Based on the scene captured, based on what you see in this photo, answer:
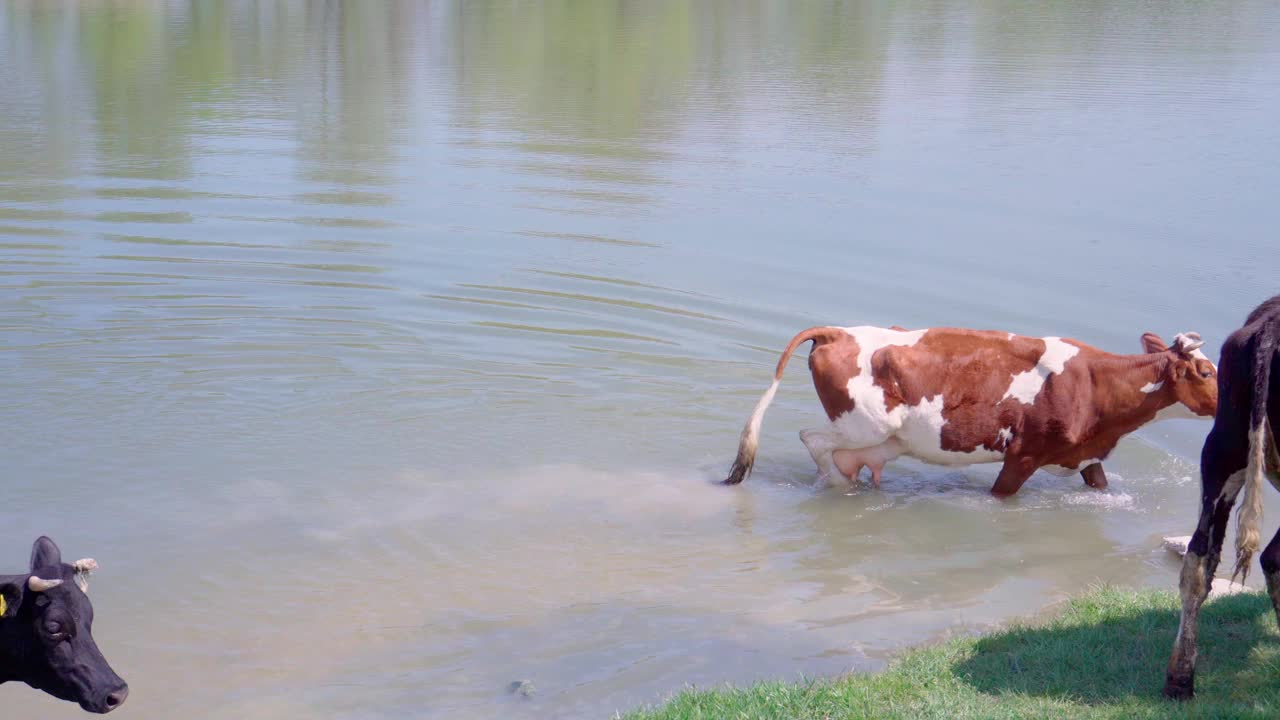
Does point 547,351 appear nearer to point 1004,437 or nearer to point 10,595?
point 1004,437

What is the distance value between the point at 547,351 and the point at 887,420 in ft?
13.8

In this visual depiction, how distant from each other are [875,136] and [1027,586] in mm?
15358

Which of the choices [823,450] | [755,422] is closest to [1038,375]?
[823,450]

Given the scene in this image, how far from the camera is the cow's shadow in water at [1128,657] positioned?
641 centimetres

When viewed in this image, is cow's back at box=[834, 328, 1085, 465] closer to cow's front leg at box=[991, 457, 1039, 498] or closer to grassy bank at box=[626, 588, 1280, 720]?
cow's front leg at box=[991, 457, 1039, 498]

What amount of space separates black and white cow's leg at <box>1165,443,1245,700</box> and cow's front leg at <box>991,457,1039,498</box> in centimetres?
328

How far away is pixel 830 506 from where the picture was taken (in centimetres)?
996

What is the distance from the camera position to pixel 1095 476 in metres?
10.2

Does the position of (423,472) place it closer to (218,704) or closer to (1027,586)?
(218,704)

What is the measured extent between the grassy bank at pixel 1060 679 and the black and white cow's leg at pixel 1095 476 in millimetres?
2809

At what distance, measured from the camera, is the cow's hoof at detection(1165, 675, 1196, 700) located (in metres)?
6.26

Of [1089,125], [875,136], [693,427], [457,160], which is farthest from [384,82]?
[693,427]

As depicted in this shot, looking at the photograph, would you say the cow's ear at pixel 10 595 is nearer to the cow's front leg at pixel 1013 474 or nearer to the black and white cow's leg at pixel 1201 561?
the black and white cow's leg at pixel 1201 561

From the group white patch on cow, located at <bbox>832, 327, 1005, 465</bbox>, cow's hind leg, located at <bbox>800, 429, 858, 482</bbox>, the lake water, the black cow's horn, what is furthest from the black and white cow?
the black cow's horn
